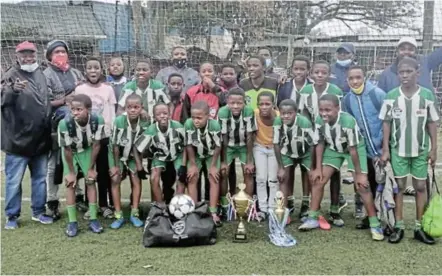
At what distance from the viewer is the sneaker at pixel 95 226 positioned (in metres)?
4.66

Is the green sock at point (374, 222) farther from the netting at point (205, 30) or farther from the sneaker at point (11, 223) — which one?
the netting at point (205, 30)

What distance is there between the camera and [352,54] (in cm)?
559

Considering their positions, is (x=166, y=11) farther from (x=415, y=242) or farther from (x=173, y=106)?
(x=415, y=242)

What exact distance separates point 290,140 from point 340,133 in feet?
1.51

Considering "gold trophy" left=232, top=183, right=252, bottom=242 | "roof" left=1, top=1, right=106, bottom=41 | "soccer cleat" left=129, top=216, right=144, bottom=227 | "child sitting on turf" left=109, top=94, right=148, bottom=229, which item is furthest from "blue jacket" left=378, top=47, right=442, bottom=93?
"roof" left=1, top=1, right=106, bottom=41

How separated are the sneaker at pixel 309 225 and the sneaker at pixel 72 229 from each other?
6.49 feet

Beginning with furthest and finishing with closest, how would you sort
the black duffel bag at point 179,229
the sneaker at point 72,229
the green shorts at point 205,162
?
1. the green shorts at point 205,162
2. the sneaker at point 72,229
3. the black duffel bag at point 179,229

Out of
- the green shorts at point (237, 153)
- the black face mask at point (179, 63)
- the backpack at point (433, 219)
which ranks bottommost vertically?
the backpack at point (433, 219)

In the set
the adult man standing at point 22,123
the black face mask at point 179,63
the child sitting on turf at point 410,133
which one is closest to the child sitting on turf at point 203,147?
the black face mask at point 179,63

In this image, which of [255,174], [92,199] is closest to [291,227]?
[255,174]

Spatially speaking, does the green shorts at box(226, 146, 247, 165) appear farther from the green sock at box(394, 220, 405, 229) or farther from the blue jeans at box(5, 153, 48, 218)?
the blue jeans at box(5, 153, 48, 218)

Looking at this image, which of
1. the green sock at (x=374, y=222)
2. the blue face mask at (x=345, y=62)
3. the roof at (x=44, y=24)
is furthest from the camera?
the roof at (x=44, y=24)

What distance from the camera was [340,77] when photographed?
5.45 meters

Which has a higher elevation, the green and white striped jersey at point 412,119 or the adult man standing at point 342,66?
the adult man standing at point 342,66
